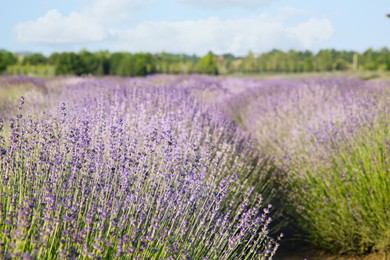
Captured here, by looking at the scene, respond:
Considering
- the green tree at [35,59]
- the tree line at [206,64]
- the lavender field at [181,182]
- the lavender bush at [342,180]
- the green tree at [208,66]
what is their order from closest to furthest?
the lavender field at [181,182] < the lavender bush at [342,180] < the tree line at [206,64] < the green tree at [208,66] < the green tree at [35,59]

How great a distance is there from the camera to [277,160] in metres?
5.65

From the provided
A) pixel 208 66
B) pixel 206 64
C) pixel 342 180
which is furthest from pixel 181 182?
pixel 206 64

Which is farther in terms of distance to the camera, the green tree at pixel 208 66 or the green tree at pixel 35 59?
the green tree at pixel 35 59

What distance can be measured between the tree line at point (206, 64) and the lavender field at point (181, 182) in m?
39.7

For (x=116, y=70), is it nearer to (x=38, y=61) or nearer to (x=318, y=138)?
(x=38, y=61)

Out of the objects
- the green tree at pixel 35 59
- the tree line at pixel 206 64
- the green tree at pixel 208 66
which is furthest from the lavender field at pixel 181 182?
the green tree at pixel 35 59

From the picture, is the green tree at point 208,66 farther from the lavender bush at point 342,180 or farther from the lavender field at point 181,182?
the lavender bush at point 342,180

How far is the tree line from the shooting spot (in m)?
45.7

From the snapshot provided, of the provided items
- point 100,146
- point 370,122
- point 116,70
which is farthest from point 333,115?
point 116,70

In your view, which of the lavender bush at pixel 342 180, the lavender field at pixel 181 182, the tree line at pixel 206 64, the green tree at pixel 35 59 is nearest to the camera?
the lavender field at pixel 181 182

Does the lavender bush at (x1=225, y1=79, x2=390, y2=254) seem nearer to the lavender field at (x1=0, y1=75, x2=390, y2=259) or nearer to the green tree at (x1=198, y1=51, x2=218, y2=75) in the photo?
the lavender field at (x1=0, y1=75, x2=390, y2=259)

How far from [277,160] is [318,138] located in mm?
645

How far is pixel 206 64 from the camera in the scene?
A: 51.9 meters

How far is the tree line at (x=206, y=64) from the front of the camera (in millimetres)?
45688
